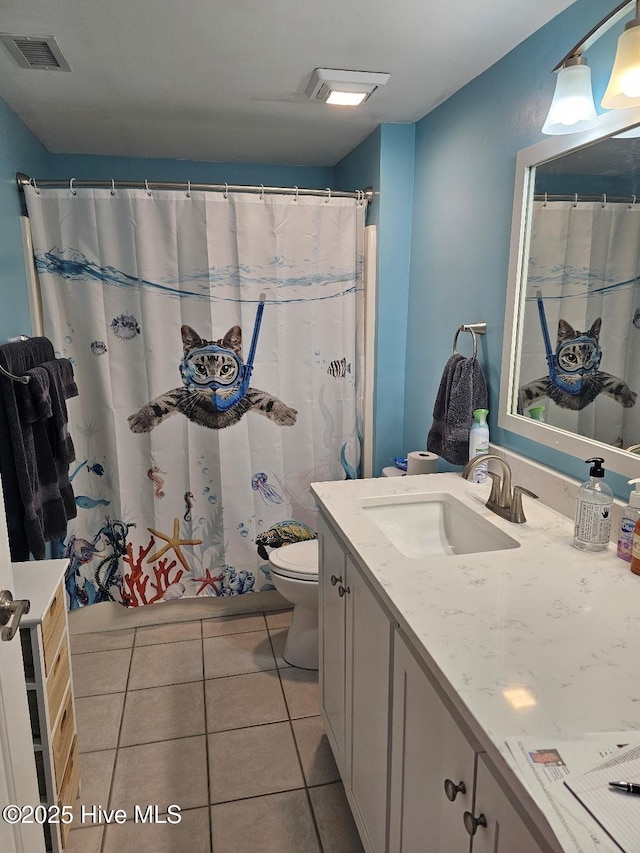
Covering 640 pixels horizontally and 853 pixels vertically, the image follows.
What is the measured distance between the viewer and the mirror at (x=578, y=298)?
4.55 feet

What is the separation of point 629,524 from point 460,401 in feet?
2.53

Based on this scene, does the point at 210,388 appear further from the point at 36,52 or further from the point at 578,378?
the point at 578,378

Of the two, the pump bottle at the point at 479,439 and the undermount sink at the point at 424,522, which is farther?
the pump bottle at the point at 479,439

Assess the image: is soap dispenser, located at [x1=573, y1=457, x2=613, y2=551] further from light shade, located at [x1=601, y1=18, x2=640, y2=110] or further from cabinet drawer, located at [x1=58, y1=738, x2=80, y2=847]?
cabinet drawer, located at [x1=58, y1=738, x2=80, y2=847]

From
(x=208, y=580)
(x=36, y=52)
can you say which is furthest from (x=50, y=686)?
(x=36, y=52)

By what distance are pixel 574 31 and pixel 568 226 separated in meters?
0.49

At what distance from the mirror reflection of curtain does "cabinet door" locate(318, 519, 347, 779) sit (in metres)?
0.75

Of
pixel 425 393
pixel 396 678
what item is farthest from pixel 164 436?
pixel 396 678

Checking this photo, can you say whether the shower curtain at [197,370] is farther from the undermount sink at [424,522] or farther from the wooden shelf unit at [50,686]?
the undermount sink at [424,522]

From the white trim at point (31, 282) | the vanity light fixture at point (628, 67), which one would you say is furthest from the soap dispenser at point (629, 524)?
the white trim at point (31, 282)

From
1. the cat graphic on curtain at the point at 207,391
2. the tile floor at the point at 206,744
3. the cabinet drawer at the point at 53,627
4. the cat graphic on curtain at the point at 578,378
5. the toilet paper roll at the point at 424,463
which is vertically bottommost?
the tile floor at the point at 206,744

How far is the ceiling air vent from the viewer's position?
168 cm

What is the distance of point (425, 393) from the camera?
8.33 feet

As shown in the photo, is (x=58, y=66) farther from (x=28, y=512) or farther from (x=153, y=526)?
(x=153, y=526)
